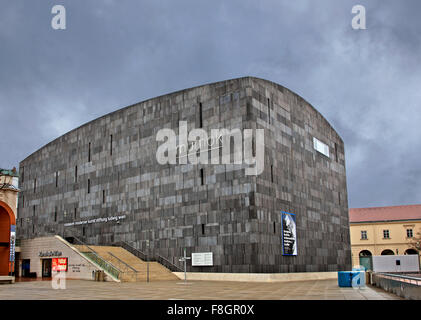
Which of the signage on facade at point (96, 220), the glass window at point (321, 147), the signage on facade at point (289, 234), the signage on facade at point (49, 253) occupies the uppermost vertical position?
the glass window at point (321, 147)

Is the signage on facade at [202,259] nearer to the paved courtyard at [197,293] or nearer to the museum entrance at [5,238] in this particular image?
the paved courtyard at [197,293]

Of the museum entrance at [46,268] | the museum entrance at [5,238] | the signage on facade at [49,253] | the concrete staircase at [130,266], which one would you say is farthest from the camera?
the museum entrance at [46,268]

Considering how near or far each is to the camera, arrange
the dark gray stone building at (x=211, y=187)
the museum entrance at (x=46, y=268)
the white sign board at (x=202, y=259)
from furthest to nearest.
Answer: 1. the museum entrance at (x=46, y=268)
2. the white sign board at (x=202, y=259)
3. the dark gray stone building at (x=211, y=187)

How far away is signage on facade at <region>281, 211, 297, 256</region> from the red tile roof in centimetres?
4833

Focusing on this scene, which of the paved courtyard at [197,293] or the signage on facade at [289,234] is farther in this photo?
the signage on facade at [289,234]

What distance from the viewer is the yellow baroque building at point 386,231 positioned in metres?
85.3

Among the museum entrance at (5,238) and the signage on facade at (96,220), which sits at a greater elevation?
the signage on facade at (96,220)

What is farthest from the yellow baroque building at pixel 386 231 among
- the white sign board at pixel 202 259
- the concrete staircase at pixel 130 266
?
the concrete staircase at pixel 130 266

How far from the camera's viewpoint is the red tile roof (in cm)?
8806

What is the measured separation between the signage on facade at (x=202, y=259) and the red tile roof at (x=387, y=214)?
179ft
